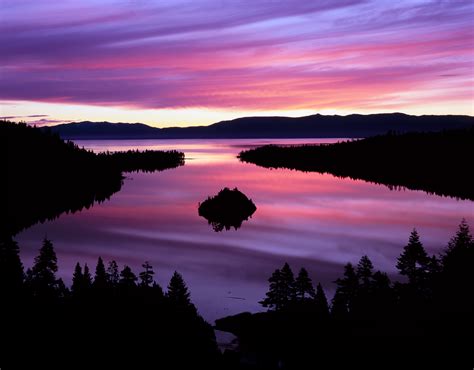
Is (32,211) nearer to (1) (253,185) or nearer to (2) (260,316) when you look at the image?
(1) (253,185)

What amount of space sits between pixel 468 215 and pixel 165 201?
43.0m

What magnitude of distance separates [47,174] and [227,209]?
80.3 meters

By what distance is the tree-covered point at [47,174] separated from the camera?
265 ft

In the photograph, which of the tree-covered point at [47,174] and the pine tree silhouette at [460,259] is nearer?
the pine tree silhouette at [460,259]

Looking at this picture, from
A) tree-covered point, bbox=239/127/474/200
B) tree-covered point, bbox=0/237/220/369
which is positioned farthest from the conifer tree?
tree-covered point, bbox=239/127/474/200

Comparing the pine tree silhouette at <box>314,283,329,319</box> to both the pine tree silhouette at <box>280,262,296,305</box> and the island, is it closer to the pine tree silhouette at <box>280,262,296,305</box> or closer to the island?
the pine tree silhouette at <box>280,262,296,305</box>

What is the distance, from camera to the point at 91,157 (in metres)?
143

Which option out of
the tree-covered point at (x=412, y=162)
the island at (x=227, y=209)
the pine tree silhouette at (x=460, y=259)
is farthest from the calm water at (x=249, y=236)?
the tree-covered point at (x=412, y=162)

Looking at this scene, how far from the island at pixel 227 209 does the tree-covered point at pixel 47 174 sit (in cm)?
2156

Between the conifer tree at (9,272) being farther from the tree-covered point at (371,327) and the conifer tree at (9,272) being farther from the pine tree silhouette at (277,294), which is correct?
the pine tree silhouette at (277,294)

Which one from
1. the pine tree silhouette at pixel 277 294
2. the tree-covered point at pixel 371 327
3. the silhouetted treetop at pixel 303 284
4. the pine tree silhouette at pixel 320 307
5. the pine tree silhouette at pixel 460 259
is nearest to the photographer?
the tree-covered point at pixel 371 327

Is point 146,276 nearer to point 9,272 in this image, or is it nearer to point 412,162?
point 9,272

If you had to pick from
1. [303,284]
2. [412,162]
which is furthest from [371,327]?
[412,162]

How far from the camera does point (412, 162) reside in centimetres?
15712
